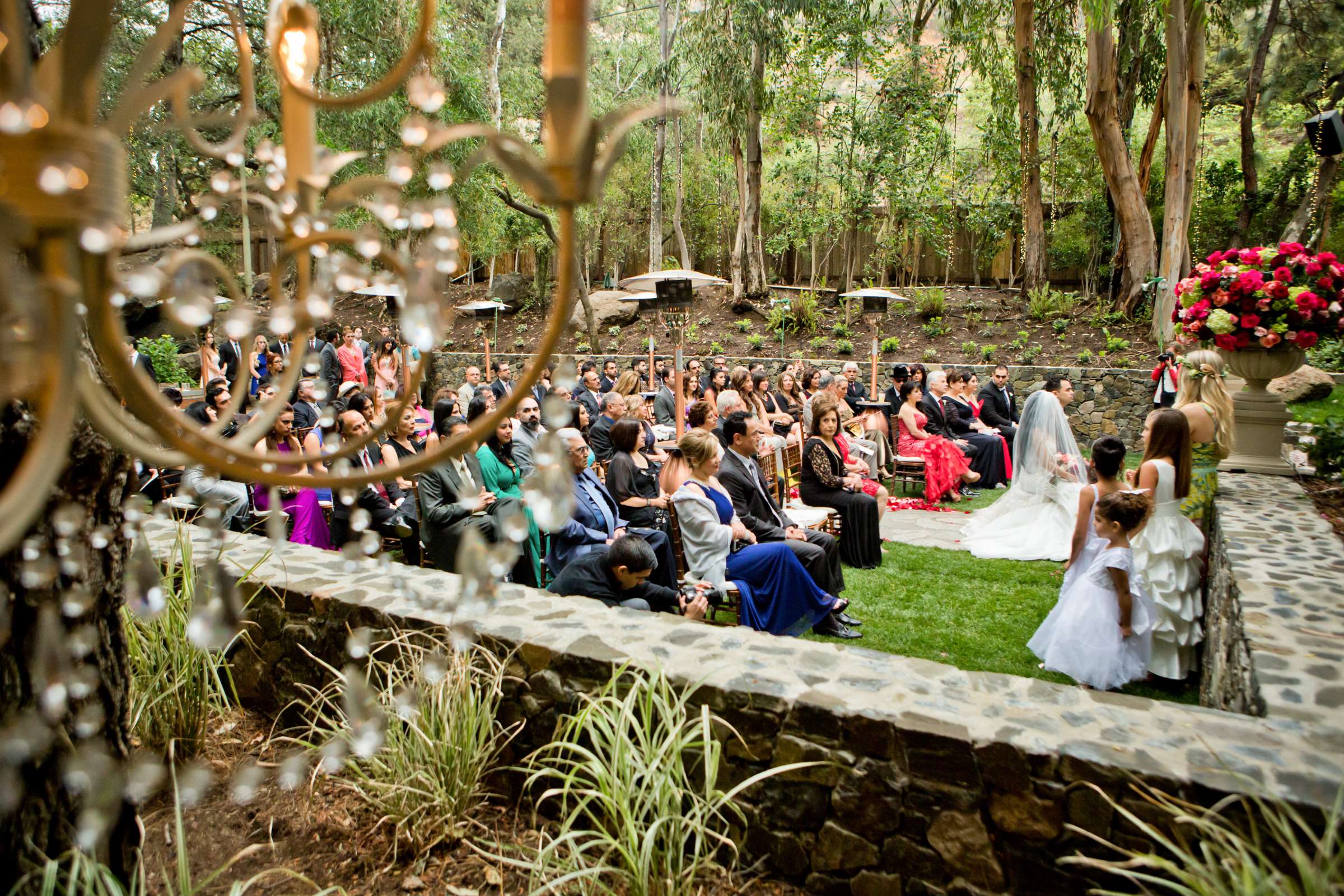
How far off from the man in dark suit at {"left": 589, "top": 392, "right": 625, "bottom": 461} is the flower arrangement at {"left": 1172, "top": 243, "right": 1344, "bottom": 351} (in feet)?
15.7

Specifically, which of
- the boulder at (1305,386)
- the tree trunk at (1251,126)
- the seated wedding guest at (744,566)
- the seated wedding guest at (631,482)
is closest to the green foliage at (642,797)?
the seated wedding guest at (744,566)

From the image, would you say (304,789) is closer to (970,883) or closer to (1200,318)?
(970,883)

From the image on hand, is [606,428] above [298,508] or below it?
above

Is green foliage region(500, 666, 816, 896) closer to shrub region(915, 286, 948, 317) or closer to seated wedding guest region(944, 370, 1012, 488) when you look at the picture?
seated wedding guest region(944, 370, 1012, 488)

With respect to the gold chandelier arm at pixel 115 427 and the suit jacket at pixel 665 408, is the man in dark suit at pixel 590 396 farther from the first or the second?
the gold chandelier arm at pixel 115 427

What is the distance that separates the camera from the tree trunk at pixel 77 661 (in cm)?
204

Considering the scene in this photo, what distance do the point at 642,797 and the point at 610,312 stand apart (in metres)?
21.1

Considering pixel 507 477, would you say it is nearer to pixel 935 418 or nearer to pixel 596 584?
pixel 596 584

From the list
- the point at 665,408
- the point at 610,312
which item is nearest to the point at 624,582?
the point at 665,408

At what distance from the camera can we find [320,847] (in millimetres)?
2887

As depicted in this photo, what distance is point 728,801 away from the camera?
8.61ft

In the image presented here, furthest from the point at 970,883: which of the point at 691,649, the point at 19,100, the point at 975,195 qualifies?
the point at 975,195

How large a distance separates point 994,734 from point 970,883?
49 cm

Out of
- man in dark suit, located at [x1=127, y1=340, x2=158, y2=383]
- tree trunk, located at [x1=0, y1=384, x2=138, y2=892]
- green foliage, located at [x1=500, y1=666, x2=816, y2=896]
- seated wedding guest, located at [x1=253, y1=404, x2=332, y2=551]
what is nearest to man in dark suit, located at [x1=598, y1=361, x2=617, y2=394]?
man in dark suit, located at [x1=127, y1=340, x2=158, y2=383]
